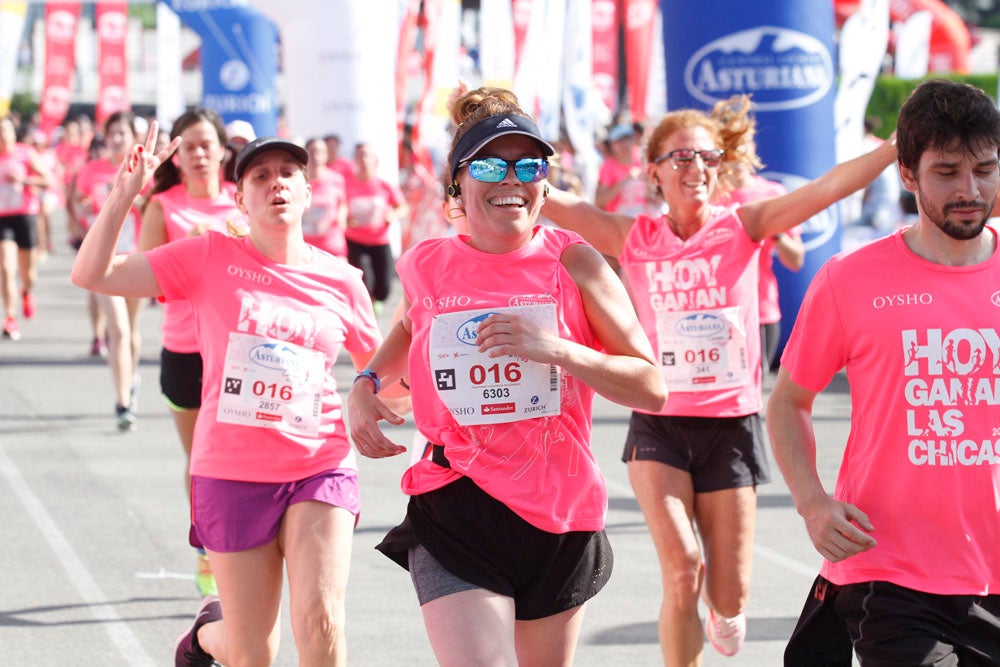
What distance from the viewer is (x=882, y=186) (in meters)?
18.1

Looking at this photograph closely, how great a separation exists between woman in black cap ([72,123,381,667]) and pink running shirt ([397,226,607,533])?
0.82 m

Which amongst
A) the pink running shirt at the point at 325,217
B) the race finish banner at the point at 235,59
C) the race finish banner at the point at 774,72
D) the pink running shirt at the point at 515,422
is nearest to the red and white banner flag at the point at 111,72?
the race finish banner at the point at 235,59

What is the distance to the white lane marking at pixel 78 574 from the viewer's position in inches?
235

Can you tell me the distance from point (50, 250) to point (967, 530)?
2745cm

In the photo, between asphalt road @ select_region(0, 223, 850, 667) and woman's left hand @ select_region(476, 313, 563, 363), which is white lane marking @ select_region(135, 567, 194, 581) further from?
woman's left hand @ select_region(476, 313, 563, 363)

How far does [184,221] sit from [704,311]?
99.5 inches

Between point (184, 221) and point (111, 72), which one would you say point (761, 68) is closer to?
point (184, 221)

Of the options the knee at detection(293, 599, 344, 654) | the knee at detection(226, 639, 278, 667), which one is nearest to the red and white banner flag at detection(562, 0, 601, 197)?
the knee at detection(226, 639, 278, 667)

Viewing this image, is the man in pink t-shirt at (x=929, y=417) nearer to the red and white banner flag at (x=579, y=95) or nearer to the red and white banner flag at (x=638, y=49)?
the red and white banner flag at (x=579, y=95)

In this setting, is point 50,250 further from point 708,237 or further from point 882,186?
point 708,237

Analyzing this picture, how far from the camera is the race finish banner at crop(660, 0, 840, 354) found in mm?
12742

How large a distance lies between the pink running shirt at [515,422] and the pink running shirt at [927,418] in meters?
0.65

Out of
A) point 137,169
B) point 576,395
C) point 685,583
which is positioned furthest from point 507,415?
point 685,583

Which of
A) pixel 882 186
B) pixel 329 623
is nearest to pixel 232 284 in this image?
pixel 329 623
